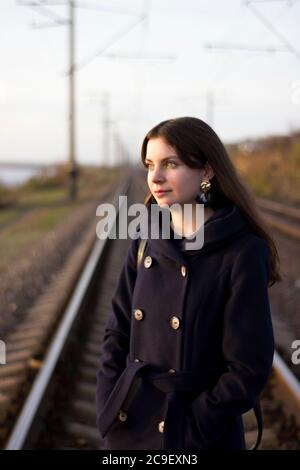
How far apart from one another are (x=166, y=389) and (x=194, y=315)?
0.24m

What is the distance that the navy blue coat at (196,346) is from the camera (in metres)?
1.88

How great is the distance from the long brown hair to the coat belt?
456 millimetres

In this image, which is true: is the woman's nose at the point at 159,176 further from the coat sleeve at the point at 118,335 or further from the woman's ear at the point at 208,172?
the coat sleeve at the point at 118,335

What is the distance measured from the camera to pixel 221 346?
1.96 metres

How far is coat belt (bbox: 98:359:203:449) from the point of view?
191 cm

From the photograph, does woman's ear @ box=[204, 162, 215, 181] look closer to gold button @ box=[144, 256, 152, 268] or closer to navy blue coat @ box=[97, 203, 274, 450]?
navy blue coat @ box=[97, 203, 274, 450]

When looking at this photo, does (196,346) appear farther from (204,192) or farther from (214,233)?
(204,192)

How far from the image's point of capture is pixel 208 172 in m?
2.03

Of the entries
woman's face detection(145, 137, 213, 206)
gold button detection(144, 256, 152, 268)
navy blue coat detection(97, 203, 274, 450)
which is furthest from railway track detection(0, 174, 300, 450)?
woman's face detection(145, 137, 213, 206)

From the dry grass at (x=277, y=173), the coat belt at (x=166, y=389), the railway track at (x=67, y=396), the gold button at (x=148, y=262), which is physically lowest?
the dry grass at (x=277, y=173)

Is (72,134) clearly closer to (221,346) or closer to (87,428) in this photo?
(87,428)

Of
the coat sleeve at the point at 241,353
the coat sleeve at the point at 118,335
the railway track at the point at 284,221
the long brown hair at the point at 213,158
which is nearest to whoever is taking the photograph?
the coat sleeve at the point at 241,353

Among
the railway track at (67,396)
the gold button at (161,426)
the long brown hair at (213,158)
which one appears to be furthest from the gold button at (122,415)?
the railway track at (67,396)

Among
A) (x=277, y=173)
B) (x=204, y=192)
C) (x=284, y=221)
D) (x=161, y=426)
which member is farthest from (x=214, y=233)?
(x=277, y=173)
